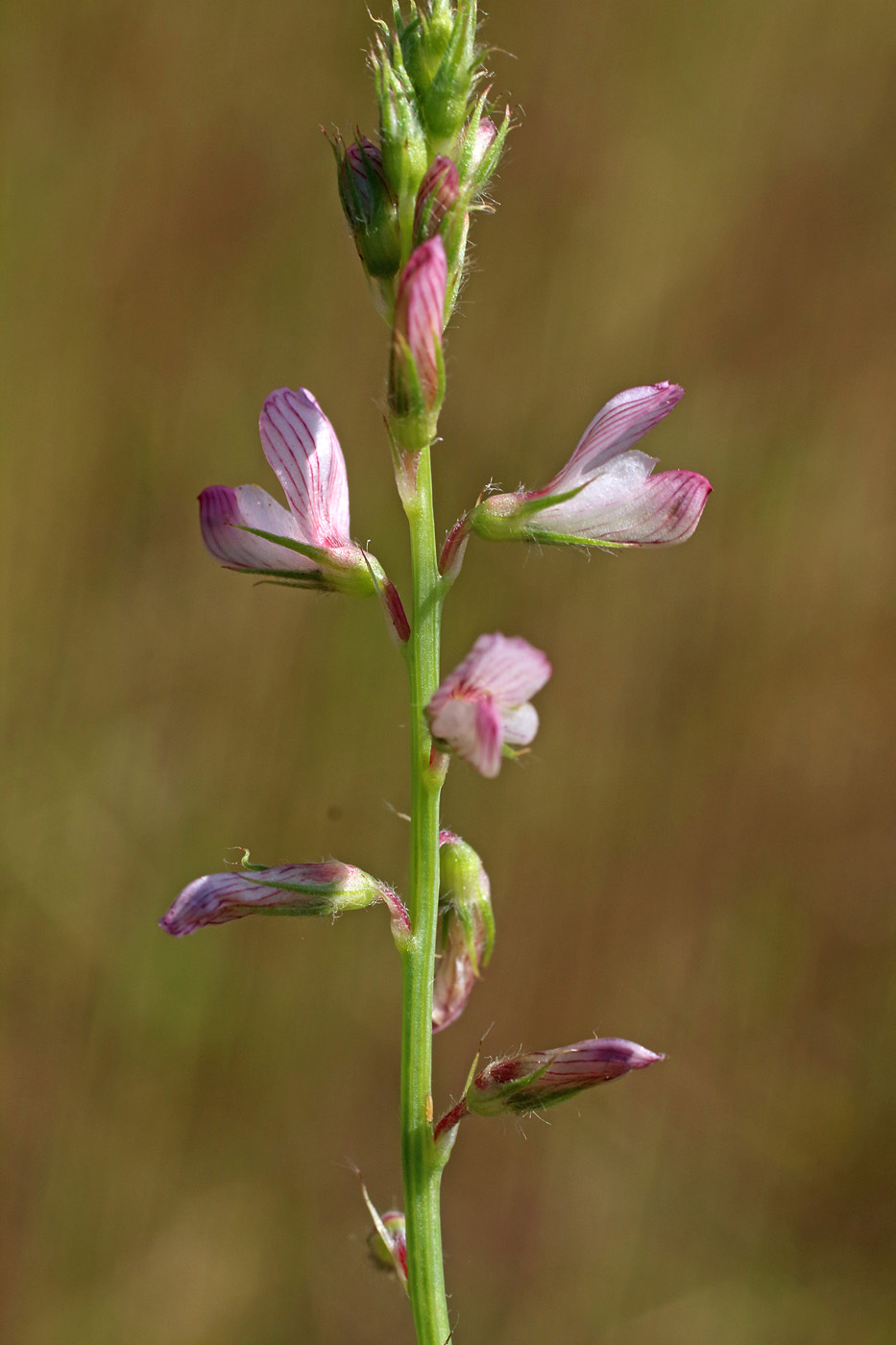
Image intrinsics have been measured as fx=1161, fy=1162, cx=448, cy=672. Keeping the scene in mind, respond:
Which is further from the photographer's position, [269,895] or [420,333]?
[269,895]

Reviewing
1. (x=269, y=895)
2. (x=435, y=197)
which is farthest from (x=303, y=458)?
(x=269, y=895)

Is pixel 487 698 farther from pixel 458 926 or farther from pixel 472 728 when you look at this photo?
pixel 458 926

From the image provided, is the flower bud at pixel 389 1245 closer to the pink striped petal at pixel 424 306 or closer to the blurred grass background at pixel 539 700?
the pink striped petal at pixel 424 306

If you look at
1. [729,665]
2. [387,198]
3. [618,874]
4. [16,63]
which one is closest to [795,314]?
[729,665]

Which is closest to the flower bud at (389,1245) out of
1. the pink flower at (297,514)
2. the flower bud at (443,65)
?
the pink flower at (297,514)

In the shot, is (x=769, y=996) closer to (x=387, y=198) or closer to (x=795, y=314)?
(x=795, y=314)

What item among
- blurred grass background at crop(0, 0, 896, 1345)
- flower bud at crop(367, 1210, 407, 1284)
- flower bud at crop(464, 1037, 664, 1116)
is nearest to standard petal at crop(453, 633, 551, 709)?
flower bud at crop(464, 1037, 664, 1116)
